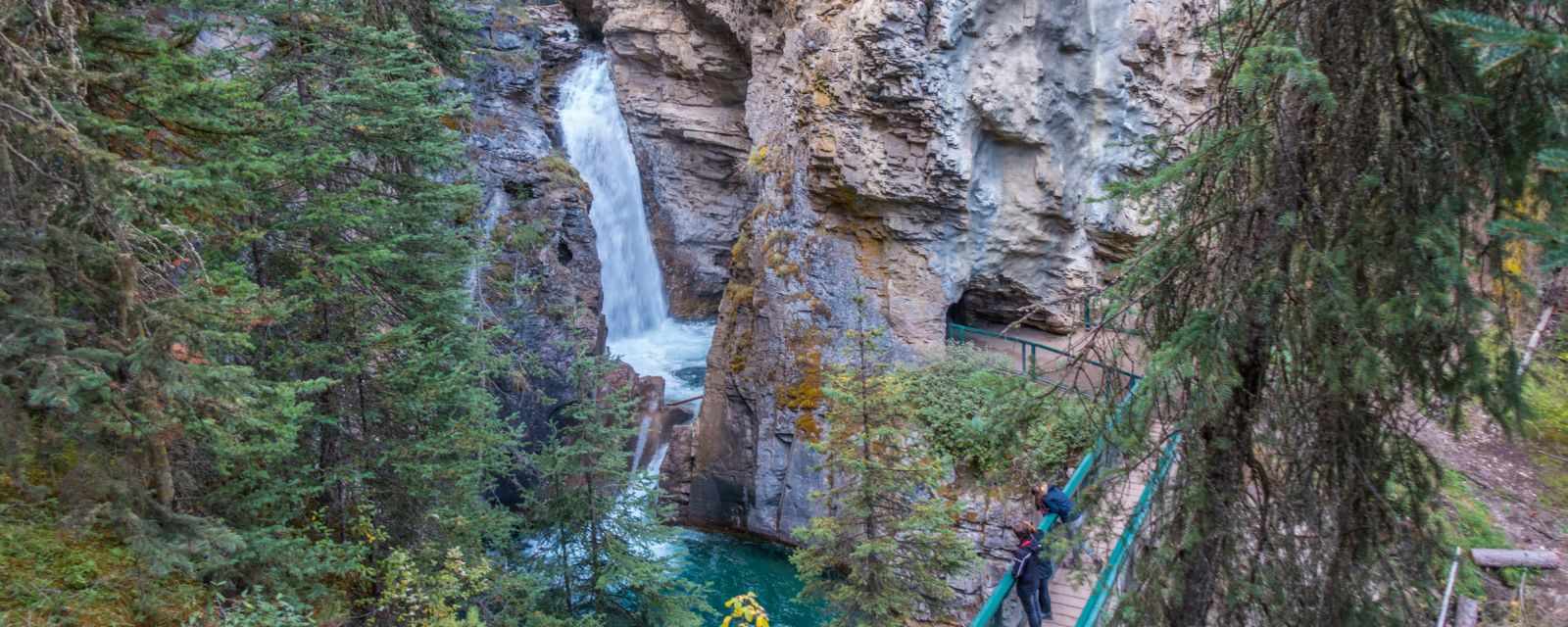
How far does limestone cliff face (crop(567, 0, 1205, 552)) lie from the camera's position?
556 inches

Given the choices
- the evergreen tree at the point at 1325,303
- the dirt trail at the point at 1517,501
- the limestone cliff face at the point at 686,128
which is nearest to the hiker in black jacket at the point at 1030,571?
the evergreen tree at the point at 1325,303

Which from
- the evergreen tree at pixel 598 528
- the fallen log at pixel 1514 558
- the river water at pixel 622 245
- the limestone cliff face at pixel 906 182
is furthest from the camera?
the river water at pixel 622 245

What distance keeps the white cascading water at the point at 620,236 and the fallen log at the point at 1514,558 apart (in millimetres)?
15922

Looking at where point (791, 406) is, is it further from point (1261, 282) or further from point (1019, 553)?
point (1261, 282)

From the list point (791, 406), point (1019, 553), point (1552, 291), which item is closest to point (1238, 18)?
point (1019, 553)

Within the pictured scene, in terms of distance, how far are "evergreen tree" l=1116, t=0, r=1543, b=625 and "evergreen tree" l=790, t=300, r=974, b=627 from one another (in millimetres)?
5003

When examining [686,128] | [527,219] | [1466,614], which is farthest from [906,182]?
[1466,614]

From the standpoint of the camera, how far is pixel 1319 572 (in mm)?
4656

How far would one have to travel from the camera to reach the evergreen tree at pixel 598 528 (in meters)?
10.0

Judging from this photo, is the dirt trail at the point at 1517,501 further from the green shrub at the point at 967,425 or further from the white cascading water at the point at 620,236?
the white cascading water at the point at 620,236

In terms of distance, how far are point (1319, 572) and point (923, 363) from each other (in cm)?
986

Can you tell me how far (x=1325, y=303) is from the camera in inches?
147

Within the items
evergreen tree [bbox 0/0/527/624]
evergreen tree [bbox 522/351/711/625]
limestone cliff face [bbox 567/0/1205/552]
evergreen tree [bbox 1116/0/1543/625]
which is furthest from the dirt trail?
evergreen tree [bbox 0/0/527/624]

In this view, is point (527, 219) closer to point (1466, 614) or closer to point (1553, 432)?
point (1466, 614)
